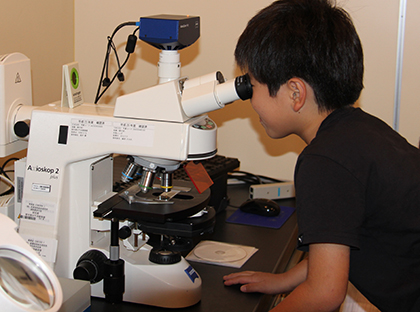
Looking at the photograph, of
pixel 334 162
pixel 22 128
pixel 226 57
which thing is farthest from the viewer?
pixel 226 57

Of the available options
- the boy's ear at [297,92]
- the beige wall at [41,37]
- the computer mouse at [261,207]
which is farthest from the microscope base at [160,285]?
the beige wall at [41,37]

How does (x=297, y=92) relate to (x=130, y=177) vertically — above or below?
above

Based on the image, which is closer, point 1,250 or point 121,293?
point 1,250

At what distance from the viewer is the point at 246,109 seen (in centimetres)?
189

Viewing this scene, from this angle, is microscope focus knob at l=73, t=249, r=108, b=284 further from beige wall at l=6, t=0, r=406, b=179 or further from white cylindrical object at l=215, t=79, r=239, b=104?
beige wall at l=6, t=0, r=406, b=179

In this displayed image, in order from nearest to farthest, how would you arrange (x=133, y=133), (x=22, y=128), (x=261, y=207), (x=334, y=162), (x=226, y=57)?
(x=334, y=162), (x=133, y=133), (x=22, y=128), (x=261, y=207), (x=226, y=57)

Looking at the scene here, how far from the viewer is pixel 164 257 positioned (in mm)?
1012

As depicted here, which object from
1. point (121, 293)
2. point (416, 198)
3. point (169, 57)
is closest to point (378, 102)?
point (416, 198)

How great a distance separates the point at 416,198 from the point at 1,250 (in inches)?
28.5

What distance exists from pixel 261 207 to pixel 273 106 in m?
0.63

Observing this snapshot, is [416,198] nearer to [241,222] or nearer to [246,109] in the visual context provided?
[241,222]

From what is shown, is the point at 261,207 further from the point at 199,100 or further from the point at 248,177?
the point at 199,100

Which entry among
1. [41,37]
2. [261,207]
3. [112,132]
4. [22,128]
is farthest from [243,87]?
[41,37]

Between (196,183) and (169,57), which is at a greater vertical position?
(169,57)
